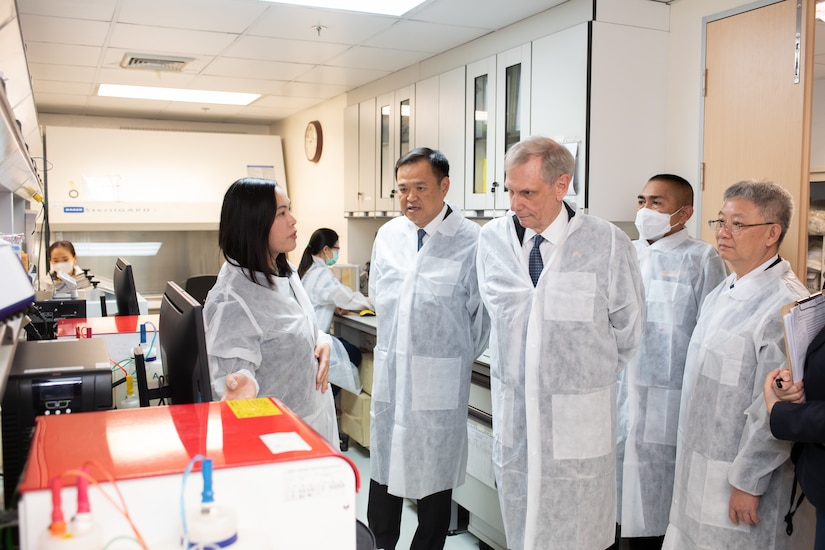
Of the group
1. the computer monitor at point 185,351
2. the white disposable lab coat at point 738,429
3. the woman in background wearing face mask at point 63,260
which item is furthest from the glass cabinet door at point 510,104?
the woman in background wearing face mask at point 63,260

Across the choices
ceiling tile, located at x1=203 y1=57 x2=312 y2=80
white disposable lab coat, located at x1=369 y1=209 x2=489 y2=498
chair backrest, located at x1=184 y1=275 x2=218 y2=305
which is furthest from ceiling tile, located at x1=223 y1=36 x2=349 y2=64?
white disposable lab coat, located at x1=369 y1=209 x2=489 y2=498

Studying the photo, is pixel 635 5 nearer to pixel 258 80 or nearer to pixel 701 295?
pixel 701 295

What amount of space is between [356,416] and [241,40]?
6.99 ft

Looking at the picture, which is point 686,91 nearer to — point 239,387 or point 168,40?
point 239,387

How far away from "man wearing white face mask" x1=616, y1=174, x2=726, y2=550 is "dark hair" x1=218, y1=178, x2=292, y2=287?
4.51 feet

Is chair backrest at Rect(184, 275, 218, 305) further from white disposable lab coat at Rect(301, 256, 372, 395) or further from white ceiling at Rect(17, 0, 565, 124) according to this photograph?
white ceiling at Rect(17, 0, 565, 124)

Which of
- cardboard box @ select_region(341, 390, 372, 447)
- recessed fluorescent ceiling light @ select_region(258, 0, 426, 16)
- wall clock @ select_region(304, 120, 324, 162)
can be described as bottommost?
cardboard box @ select_region(341, 390, 372, 447)

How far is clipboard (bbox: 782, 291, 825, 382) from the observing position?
1.68m

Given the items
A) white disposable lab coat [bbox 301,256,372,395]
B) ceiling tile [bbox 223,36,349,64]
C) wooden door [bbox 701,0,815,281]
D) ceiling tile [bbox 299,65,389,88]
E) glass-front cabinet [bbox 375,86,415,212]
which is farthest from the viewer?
ceiling tile [bbox 299,65,389,88]

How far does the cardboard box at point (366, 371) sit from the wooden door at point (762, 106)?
2.03 meters

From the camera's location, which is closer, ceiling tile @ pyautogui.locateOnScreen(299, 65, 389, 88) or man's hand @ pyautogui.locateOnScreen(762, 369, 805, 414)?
man's hand @ pyautogui.locateOnScreen(762, 369, 805, 414)

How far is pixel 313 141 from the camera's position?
5566 mm

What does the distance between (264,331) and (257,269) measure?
16 centimetres

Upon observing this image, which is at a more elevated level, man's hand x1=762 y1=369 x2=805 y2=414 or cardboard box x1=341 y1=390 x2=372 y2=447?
man's hand x1=762 y1=369 x2=805 y2=414
